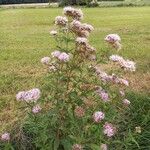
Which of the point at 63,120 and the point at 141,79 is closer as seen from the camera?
the point at 63,120

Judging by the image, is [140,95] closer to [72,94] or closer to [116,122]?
[116,122]

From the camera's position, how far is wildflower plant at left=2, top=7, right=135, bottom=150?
397 centimetres

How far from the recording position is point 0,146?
15.4 feet

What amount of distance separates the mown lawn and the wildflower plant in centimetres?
32

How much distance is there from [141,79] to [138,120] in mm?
2359

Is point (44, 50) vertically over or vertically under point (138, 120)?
under

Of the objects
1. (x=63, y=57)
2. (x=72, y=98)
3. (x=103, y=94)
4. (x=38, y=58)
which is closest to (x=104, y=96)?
(x=103, y=94)

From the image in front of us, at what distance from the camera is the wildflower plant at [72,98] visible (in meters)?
3.97

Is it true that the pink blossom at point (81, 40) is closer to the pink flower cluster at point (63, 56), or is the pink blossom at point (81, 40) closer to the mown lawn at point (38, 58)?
the pink flower cluster at point (63, 56)

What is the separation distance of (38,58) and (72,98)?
5.89m

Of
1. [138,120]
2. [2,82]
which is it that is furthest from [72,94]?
[2,82]

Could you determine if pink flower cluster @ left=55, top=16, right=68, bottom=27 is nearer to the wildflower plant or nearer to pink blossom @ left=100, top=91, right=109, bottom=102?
the wildflower plant

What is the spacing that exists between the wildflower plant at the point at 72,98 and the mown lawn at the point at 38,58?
32 cm

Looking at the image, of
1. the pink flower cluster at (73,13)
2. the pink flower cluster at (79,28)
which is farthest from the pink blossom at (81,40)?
the pink flower cluster at (73,13)
